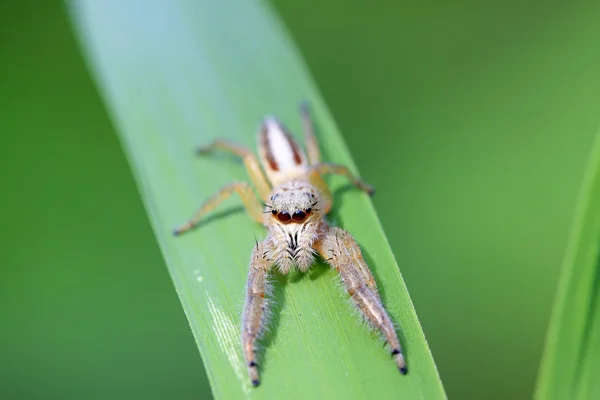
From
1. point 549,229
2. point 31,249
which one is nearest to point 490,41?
point 549,229

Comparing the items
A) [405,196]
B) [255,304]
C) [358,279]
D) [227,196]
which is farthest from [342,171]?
[255,304]

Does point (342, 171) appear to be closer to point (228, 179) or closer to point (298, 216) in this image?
point (298, 216)

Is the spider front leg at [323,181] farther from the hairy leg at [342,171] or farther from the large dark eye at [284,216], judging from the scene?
the large dark eye at [284,216]

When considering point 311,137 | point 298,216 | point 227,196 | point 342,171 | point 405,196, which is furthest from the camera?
point 405,196

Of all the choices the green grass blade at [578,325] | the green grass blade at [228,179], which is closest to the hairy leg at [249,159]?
the green grass blade at [228,179]

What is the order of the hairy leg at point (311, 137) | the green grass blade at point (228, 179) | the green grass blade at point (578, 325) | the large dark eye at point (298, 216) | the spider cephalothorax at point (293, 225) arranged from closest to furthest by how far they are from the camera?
1. the green grass blade at point (578, 325)
2. the green grass blade at point (228, 179)
3. the spider cephalothorax at point (293, 225)
4. the large dark eye at point (298, 216)
5. the hairy leg at point (311, 137)

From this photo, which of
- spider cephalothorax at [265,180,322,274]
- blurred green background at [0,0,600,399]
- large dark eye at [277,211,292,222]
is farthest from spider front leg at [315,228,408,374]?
blurred green background at [0,0,600,399]
